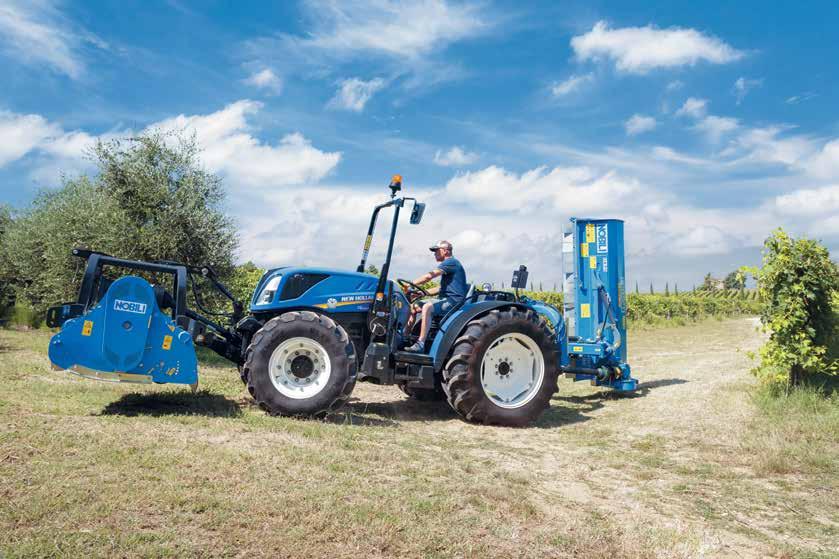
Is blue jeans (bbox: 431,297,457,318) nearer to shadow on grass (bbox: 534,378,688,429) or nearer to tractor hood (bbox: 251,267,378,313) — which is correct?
tractor hood (bbox: 251,267,378,313)

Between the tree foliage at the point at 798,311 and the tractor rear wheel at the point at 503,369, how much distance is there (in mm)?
3186

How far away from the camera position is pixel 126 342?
707cm

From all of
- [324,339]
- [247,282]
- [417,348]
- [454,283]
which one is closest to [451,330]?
[417,348]

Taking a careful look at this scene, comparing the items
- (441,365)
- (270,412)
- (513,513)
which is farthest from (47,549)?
(441,365)

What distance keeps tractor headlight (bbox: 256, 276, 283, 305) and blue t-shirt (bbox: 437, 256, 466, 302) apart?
2.17 m

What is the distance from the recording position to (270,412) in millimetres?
7625

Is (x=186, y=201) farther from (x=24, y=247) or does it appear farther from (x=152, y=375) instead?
(x=24, y=247)

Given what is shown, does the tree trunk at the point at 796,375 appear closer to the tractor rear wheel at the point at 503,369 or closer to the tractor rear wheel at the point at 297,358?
the tractor rear wheel at the point at 503,369

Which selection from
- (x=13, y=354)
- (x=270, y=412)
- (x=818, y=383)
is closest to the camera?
(x=270, y=412)

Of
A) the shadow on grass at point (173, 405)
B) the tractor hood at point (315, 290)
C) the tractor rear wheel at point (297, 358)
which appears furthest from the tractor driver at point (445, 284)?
the shadow on grass at point (173, 405)

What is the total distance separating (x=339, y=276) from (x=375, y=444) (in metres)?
2.41

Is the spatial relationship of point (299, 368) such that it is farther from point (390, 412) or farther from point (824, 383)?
point (824, 383)

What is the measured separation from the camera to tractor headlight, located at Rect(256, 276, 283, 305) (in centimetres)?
819

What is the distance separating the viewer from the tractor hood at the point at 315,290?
8.17 m
